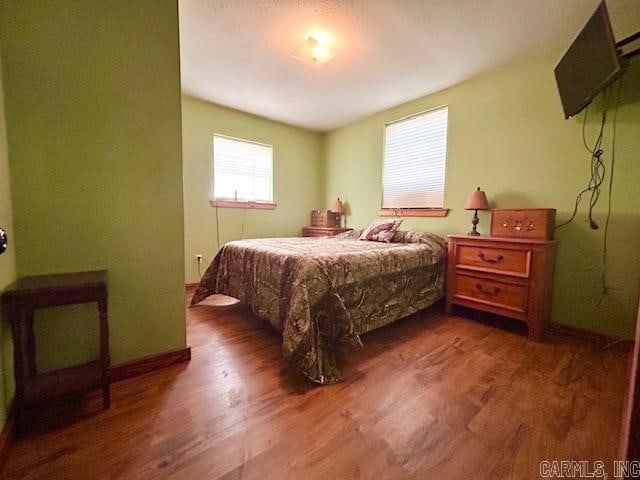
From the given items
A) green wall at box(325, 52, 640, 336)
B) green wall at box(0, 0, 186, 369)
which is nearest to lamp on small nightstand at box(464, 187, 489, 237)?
green wall at box(325, 52, 640, 336)

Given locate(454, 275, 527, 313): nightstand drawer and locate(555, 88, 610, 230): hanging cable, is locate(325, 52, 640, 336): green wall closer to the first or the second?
locate(555, 88, 610, 230): hanging cable

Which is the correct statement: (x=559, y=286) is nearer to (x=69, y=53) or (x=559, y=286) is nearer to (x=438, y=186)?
(x=438, y=186)

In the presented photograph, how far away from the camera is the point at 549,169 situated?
87.1 inches

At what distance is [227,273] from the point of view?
2496 mm

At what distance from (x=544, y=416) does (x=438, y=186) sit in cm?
234

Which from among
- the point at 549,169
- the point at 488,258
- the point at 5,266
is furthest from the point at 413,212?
the point at 5,266

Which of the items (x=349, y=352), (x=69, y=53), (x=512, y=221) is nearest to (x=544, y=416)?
(x=349, y=352)

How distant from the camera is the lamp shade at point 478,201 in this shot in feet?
7.97

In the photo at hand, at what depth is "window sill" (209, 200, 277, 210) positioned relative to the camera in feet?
11.4

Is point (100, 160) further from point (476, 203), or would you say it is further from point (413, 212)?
point (413, 212)

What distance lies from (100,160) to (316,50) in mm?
1850

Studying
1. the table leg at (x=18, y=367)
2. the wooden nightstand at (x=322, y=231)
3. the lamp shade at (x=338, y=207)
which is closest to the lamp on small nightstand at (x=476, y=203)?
the wooden nightstand at (x=322, y=231)

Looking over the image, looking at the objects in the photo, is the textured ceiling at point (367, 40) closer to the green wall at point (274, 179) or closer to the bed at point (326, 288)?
the green wall at point (274, 179)

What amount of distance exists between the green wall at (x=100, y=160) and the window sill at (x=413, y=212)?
2639mm
